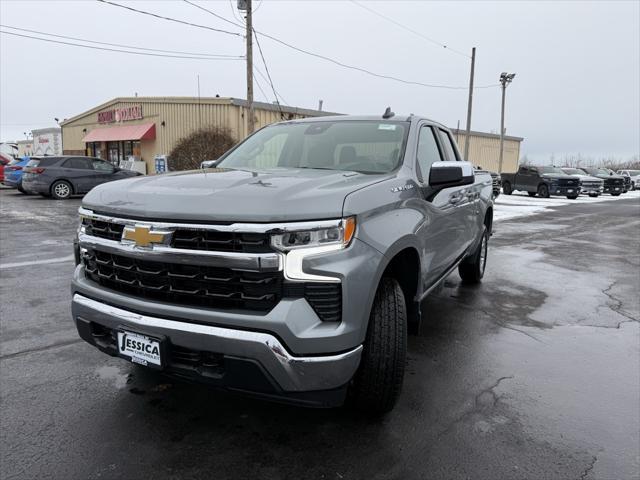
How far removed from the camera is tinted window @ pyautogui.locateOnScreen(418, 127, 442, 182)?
373 cm

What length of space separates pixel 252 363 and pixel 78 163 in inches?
696

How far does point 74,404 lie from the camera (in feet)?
10.1

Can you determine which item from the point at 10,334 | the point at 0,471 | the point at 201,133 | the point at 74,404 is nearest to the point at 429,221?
the point at 74,404

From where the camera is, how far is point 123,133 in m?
28.4

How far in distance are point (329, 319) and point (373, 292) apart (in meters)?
0.29

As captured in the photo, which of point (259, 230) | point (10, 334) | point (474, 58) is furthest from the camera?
point (474, 58)

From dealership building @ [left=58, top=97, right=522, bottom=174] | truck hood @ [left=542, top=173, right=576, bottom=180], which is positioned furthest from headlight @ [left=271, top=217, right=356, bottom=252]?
truck hood @ [left=542, top=173, right=576, bottom=180]

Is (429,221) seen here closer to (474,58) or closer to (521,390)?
(521,390)

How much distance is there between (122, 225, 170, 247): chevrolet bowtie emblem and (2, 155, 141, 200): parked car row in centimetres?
1621

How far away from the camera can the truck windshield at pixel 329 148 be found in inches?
142

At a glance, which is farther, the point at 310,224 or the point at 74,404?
the point at 74,404

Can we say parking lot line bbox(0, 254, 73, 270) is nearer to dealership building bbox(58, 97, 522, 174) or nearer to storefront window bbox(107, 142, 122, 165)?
dealership building bbox(58, 97, 522, 174)

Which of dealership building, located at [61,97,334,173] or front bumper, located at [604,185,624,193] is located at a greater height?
dealership building, located at [61,97,334,173]

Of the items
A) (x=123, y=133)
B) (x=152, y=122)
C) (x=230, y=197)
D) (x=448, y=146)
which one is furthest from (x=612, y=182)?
(x=230, y=197)
